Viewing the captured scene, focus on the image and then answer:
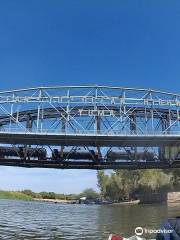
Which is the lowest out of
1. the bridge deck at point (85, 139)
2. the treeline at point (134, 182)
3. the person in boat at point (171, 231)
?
the person in boat at point (171, 231)

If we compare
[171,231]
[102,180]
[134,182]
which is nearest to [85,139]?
[171,231]

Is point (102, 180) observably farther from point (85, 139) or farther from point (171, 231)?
point (171, 231)

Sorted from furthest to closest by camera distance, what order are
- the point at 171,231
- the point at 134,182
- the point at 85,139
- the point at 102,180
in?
the point at 102,180
the point at 134,182
the point at 85,139
the point at 171,231

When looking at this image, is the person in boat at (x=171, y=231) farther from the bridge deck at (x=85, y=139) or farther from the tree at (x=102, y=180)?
the tree at (x=102, y=180)

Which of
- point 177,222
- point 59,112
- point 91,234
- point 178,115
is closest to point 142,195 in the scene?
point 178,115

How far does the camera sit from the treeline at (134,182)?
110 meters

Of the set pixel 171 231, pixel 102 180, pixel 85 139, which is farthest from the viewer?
pixel 102 180

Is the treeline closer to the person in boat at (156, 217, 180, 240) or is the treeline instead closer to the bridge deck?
the bridge deck

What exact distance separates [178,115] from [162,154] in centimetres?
903

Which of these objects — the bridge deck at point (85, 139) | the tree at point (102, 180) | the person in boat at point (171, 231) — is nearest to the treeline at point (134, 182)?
the tree at point (102, 180)

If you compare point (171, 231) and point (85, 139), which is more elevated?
point (85, 139)

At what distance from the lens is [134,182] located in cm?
12838

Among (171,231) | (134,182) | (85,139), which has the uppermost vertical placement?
(85,139)

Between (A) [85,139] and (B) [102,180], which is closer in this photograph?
(A) [85,139]
